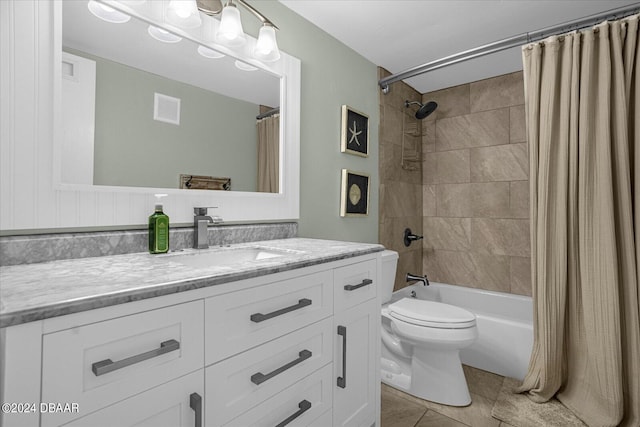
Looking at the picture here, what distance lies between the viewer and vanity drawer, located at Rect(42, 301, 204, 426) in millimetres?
570

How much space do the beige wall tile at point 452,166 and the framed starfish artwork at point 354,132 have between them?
1057mm

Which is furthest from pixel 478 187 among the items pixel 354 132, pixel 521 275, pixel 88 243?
pixel 88 243

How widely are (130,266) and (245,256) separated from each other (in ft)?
1.76

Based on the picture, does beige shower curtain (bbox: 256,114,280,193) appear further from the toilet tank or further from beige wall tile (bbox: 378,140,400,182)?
beige wall tile (bbox: 378,140,400,182)

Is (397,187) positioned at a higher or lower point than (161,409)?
higher

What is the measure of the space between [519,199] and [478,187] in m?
0.34

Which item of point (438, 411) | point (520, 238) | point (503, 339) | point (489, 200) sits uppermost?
point (489, 200)

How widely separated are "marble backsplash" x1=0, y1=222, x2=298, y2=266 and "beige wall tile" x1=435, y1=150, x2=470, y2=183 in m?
2.25

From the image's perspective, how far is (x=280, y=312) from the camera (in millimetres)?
953

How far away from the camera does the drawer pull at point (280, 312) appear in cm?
88

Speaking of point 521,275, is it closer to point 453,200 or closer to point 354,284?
point 453,200

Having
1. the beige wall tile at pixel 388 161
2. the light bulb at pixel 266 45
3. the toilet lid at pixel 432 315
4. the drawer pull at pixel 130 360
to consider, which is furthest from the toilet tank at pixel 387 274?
the drawer pull at pixel 130 360

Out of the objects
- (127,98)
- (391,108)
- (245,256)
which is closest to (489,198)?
(391,108)

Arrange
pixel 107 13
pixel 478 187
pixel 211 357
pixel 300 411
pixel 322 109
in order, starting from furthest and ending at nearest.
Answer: pixel 478 187 → pixel 322 109 → pixel 107 13 → pixel 300 411 → pixel 211 357
